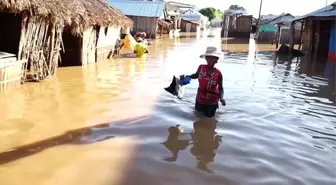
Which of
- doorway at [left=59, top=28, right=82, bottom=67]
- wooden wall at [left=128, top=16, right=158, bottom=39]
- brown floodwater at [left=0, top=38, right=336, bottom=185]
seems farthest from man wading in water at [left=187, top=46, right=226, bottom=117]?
wooden wall at [left=128, top=16, right=158, bottom=39]

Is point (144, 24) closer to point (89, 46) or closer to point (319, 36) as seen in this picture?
point (319, 36)

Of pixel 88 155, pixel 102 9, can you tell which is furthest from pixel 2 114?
pixel 102 9

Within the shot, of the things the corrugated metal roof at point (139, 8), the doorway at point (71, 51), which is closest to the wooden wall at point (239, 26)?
the corrugated metal roof at point (139, 8)

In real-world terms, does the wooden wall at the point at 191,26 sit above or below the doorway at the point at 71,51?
above

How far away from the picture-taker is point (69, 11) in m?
10.4

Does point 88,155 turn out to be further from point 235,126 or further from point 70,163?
point 235,126

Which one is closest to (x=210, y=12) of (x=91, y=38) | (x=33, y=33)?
(x=91, y=38)

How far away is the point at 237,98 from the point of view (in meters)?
9.11

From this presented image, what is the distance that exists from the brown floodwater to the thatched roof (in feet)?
6.06

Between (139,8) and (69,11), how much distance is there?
22336 millimetres

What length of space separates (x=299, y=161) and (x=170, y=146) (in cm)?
187

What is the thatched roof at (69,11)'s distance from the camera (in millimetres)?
8293

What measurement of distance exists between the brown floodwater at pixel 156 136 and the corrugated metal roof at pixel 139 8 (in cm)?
2171

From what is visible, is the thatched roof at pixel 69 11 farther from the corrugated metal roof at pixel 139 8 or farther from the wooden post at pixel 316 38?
the corrugated metal roof at pixel 139 8
